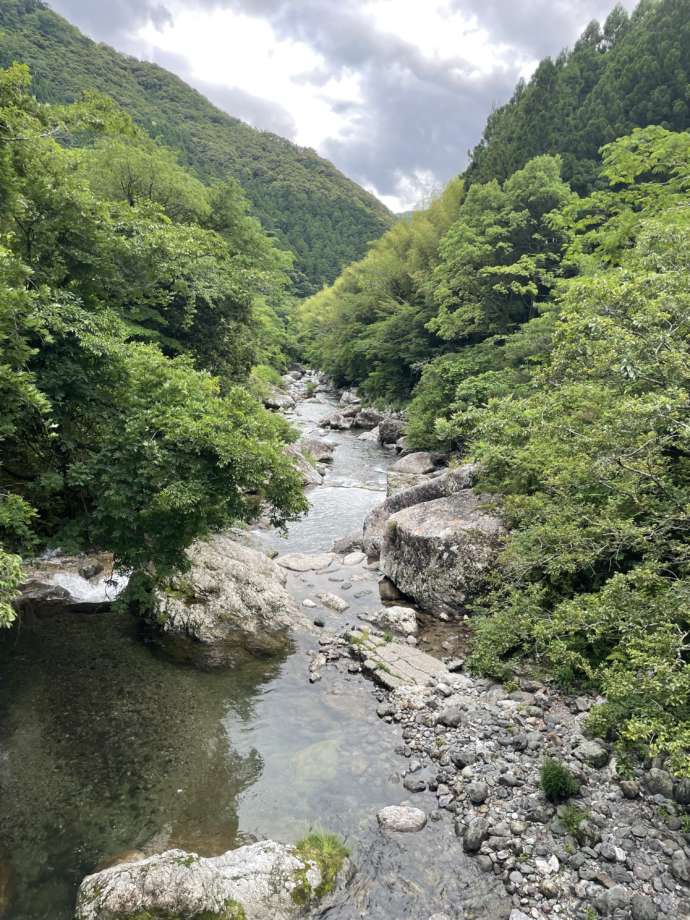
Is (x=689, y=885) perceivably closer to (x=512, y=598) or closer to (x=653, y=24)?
(x=512, y=598)

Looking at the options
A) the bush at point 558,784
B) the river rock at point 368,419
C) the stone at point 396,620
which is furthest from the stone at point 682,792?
the river rock at point 368,419

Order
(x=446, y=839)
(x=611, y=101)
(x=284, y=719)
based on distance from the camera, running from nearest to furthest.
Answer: (x=446, y=839) < (x=284, y=719) < (x=611, y=101)

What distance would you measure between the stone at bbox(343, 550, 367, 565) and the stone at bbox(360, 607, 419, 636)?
10.5ft

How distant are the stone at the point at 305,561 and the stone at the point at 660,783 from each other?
1041 cm

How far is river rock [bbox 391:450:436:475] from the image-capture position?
2481cm

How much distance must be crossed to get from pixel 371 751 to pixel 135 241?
46.7ft

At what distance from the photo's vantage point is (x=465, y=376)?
27.2 metres

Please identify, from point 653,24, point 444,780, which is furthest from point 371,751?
point 653,24

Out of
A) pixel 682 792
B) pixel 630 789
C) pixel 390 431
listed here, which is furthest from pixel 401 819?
pixel 390 431

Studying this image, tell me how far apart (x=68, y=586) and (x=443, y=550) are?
30.8 ft

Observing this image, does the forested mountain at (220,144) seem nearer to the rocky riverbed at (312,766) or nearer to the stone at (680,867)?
the rocky riverbed at (312,766)

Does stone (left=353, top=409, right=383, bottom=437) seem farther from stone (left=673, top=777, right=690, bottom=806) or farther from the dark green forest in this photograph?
stone (left=673, top=777, right=690, bottom=806)

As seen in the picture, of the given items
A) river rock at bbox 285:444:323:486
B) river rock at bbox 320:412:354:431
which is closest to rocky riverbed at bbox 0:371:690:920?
river rock at bbox 285:444:323:486

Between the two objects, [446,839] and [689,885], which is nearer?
[689,885]
